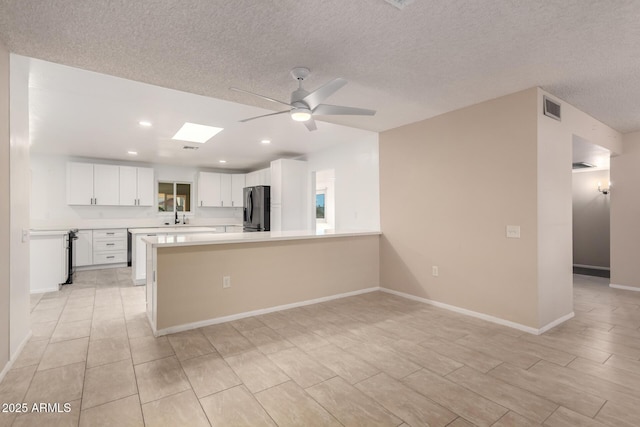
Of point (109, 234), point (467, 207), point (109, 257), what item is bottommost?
point (109, 257)

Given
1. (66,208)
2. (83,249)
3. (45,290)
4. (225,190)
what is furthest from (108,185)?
(45,290)

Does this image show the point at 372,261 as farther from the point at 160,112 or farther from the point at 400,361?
the point at 160,112

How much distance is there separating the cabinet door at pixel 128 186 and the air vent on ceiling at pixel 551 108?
7.52 meters

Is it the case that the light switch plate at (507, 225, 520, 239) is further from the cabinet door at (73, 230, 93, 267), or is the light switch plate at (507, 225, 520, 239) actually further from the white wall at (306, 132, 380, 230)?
the cabinet door at (73, 230, 93, 267)

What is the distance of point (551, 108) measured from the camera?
3.11m

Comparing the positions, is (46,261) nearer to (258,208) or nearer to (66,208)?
(66,208)

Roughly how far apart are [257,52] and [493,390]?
2821 millimetres

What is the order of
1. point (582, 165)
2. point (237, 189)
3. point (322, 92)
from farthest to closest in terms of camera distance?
1. point (237, 189)
2. point (582, 165)
3. point (322, 92)

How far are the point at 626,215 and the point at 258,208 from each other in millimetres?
6222

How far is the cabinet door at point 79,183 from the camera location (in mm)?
6480

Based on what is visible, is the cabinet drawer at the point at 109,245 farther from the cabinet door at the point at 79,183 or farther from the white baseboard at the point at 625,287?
the white baseboard at the point at 625,287

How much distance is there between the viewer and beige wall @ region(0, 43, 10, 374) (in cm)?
217

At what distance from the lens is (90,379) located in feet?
7.10

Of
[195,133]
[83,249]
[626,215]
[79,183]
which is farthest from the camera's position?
[79,183]
